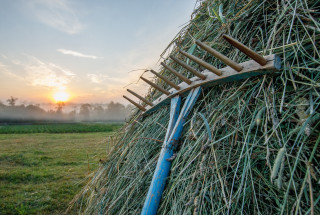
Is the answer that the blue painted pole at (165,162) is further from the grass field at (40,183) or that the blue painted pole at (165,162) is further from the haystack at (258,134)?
the grass field at (40,183)

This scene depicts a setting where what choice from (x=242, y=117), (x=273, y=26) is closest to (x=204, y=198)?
(x=242, y=117)

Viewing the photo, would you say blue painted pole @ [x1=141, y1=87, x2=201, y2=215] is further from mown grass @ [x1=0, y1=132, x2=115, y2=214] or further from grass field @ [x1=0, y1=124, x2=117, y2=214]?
mown grass @ [x1=0, y1=132, x2=115, y2=214]

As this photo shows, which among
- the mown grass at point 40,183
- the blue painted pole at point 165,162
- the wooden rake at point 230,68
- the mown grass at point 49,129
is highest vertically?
the wooden rake at point 230,68

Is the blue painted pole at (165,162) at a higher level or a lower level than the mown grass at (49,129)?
higher

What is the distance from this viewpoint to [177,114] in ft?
6.52

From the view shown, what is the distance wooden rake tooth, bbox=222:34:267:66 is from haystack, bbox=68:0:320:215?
4.8 inches

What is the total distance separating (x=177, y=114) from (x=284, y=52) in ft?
3.16

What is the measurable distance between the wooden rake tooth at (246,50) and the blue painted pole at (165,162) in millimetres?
576

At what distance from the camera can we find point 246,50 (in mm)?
1268

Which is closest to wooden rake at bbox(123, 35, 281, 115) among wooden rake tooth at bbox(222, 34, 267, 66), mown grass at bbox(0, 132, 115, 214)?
wooden rake tooth at bbox(222, 34, 267, 66)

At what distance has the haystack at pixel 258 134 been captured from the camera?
1138 millimetres

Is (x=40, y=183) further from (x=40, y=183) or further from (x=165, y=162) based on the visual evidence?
(x=165, y=162)

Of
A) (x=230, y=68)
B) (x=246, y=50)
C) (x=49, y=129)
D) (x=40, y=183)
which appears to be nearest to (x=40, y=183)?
(x=40, y=183)

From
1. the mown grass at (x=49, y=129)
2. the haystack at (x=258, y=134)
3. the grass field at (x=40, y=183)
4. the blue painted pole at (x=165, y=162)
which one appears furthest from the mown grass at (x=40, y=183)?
the mown grass at (x=49, y=129)
